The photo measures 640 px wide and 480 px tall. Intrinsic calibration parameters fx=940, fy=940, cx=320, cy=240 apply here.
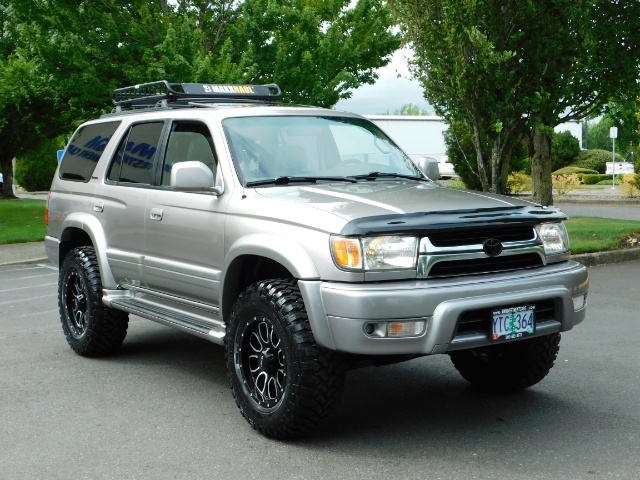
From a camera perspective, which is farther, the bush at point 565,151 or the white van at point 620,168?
the bush at point 565,151

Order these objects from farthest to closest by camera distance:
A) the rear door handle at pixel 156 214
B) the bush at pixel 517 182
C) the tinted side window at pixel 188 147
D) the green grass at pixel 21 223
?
1. the bush at pixel 517 182
2. the green grass at pixel 21 223
3. the rear door handle at pixel 156 214
4. the tinted side window at pixel 188 147

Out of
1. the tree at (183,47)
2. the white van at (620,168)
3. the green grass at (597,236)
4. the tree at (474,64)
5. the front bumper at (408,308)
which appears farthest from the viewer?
the white van at (620,168)

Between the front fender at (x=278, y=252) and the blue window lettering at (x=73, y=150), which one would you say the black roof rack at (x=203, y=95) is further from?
the front fender at (x=278, y=252)

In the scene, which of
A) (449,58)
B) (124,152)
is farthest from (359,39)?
(124,152)

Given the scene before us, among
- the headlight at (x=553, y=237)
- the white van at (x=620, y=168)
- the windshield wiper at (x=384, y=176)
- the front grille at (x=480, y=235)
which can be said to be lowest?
the white van at (x=620, y=168)

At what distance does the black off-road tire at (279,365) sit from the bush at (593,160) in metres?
48.8

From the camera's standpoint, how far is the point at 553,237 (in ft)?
18.5

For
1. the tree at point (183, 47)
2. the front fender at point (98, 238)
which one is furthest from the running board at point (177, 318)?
the tree at point (183, 47)

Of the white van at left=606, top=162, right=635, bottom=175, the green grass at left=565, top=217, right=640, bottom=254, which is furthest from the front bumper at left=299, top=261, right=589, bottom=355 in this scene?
the white van at left=606, top=162, right=635, bottom=175

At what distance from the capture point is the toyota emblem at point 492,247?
17.1 feet

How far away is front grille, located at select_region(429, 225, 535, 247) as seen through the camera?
5.12 metres

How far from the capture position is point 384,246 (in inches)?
197

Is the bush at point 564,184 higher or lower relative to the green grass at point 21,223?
A: lower

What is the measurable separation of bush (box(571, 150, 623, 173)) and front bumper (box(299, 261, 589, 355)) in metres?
48.9
